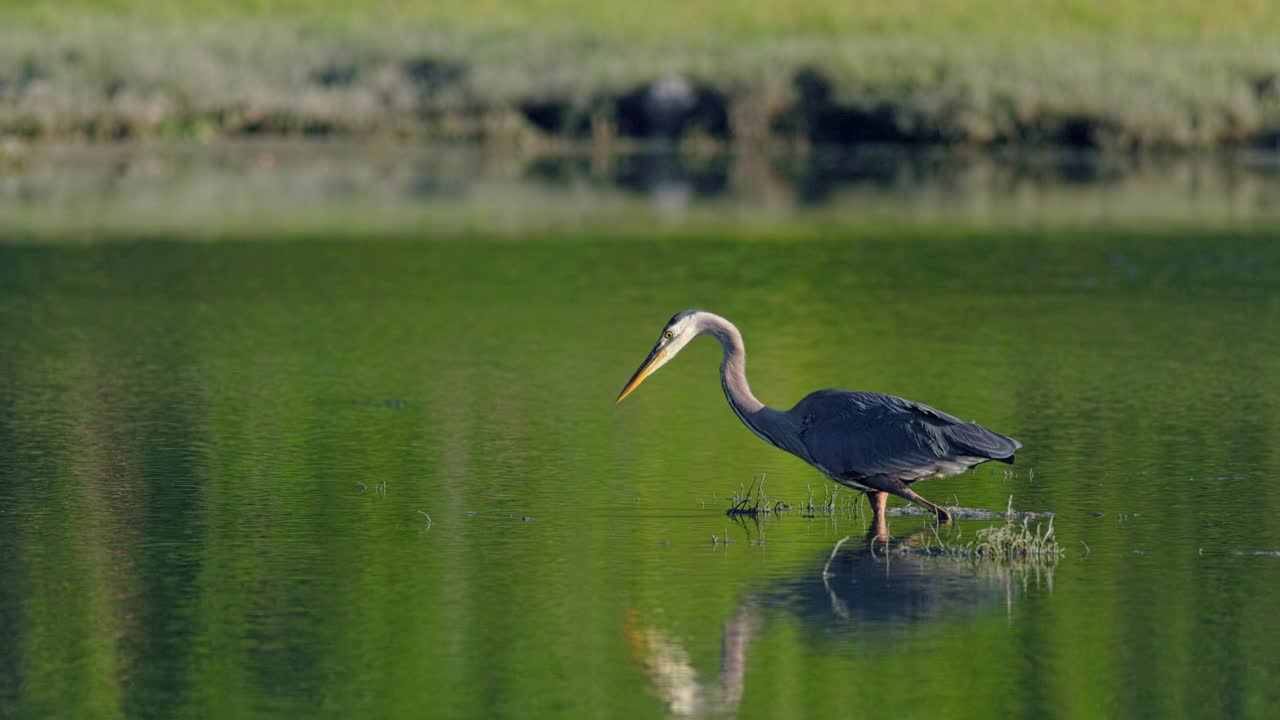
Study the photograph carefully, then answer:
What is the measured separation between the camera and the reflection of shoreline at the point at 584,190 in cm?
2961

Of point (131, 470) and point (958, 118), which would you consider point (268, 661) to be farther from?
point (958, 118)

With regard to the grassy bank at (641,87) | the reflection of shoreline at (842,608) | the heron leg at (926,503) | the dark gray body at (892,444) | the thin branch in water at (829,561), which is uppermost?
the grassy bank at (641,87)

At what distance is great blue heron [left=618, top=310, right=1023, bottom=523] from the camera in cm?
1108

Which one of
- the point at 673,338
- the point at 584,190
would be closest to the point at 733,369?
the point at 673,338

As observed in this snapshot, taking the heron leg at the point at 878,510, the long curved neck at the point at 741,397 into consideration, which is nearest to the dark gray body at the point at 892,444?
the long curved neck at the point at 741,397

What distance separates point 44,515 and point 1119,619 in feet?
17.4

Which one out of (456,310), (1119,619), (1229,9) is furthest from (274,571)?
(1229,9)

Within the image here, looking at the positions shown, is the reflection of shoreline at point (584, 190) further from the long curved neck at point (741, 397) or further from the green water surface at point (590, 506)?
the long curved neck at point (741, 397)

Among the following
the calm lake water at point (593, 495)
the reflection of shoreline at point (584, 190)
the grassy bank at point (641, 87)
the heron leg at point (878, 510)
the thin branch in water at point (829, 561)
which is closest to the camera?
the calm lake water at point (593, 495)

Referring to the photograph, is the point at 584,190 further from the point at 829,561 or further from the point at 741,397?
the point at 829,561

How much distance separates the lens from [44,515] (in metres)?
11.9

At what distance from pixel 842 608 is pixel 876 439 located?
1.37m

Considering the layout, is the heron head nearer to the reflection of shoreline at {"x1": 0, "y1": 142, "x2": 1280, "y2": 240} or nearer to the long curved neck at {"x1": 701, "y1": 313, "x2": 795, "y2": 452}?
the long curved neck at {"x1": 701, "y1": 313, "x2": 795, "y2": 452}

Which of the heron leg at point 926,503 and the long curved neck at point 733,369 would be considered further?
the long curved neck at point 733,369
